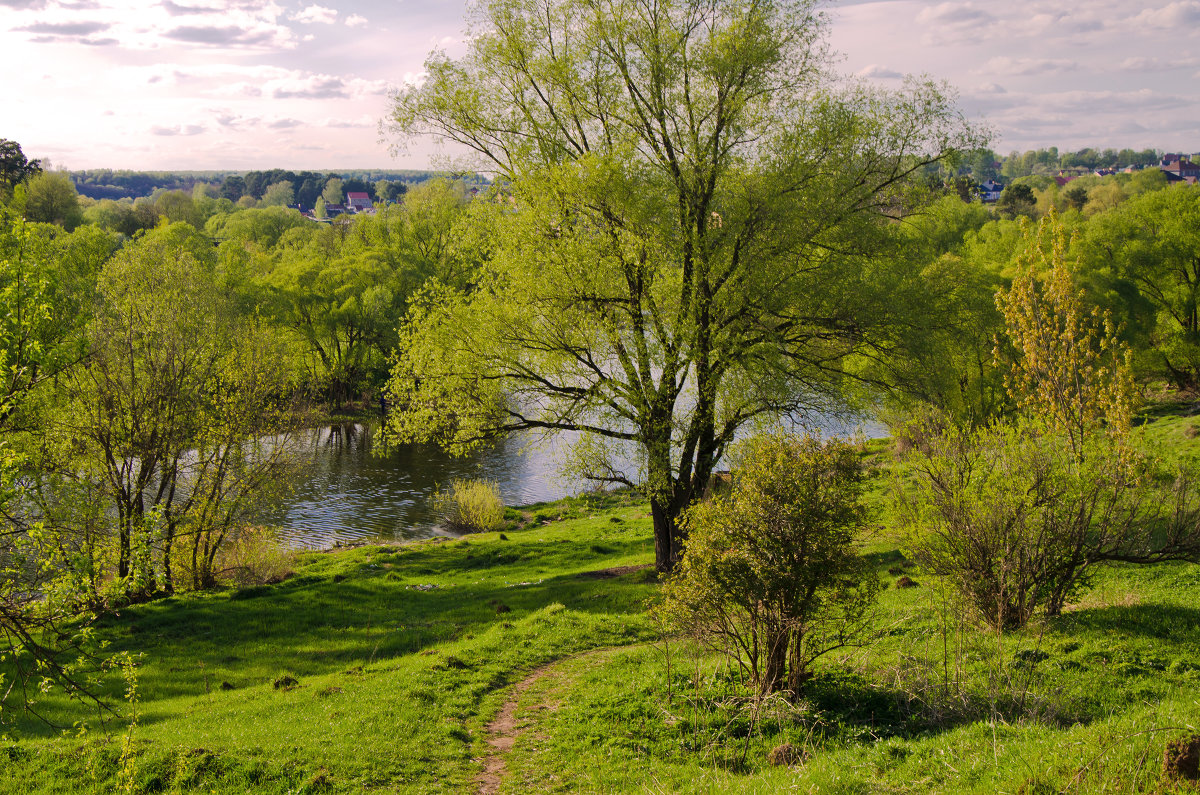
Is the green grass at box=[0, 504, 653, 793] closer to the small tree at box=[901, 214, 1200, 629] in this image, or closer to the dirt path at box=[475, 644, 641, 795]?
the dirt path at box=[475, 644, 641, 795]

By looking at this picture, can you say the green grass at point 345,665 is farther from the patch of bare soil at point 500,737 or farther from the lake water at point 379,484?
the lake water at point 379,484

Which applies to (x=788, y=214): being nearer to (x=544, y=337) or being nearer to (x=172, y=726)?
(x=544, y=337)

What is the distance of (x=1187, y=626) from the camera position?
11.3 m

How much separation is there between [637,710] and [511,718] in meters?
2.33

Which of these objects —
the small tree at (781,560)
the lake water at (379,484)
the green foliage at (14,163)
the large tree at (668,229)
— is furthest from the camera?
the green foliage at (14,163)

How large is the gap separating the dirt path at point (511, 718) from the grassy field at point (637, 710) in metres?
0.10

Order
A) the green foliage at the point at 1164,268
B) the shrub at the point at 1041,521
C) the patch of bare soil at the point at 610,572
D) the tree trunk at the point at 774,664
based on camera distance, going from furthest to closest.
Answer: the green foliage at the point at 1164,268
the patch of bare soil at the point at 610,572
the shrub at the point at 1041,521
the tree trunk at the point at 774,664

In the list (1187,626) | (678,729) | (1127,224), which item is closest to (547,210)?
Answer: (678,729)

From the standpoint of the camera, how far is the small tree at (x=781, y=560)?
10.5m

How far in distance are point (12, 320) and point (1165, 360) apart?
165 ft

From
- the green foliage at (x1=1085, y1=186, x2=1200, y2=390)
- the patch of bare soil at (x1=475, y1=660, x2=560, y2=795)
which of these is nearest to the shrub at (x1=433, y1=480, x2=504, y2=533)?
the patch of bare soil at (x1=475, y1=660, x2=560, y2=795)

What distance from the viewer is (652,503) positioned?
21141mm

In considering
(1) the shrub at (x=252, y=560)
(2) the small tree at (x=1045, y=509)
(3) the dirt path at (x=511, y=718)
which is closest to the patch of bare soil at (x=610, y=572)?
(3) the dirt path at (x=511, y=718)

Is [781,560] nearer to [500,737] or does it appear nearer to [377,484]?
[500,737]
